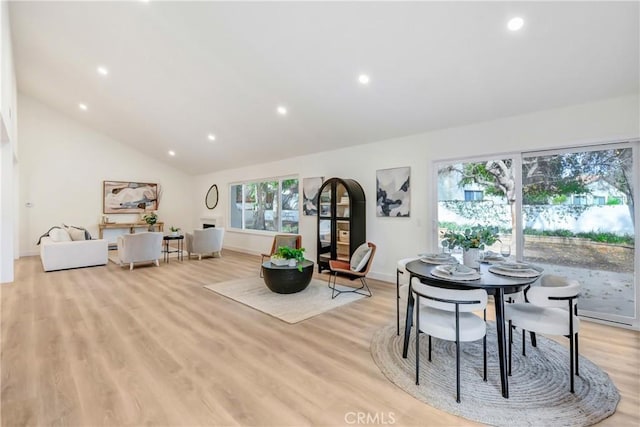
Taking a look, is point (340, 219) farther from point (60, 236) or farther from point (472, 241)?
point (60, 236)

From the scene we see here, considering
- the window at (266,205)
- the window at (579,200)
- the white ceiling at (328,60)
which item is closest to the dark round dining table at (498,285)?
the window at (579,200)

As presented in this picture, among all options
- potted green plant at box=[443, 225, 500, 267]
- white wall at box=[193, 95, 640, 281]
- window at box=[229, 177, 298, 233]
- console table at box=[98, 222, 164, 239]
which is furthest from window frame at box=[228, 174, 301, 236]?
potted green plant at box=[443, 225, 500, 267]

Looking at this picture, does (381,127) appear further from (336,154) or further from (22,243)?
(22,243)

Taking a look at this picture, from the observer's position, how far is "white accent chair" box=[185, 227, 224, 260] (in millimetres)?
7000

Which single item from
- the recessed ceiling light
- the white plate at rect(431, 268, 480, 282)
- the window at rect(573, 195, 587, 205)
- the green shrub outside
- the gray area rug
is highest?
the recessed ceiling light

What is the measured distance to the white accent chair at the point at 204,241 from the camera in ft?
23.0

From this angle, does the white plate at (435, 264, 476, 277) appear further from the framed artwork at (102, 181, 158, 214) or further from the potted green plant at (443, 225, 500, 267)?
the framed artwork at (102, 181, 158, 214)

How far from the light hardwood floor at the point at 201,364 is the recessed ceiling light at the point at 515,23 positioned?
9.76ft

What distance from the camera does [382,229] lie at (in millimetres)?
5227

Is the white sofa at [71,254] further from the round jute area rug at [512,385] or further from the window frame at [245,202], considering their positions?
the round jute area rug at [512,385]

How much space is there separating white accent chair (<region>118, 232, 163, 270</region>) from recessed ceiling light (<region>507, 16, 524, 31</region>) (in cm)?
671

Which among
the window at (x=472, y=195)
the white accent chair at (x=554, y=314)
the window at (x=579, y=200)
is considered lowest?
the white accent chair at (x=554, y=314)

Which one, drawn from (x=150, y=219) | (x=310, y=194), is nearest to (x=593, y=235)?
(x=310, y=194)

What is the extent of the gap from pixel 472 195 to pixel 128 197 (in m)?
9.55
